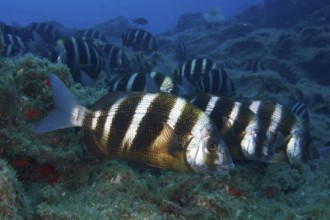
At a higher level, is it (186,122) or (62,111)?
(186,122)

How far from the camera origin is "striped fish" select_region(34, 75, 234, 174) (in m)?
2.64

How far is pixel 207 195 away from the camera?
356 centimetres

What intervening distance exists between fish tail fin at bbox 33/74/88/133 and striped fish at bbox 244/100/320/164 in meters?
2.14

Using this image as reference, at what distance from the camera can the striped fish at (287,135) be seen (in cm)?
379

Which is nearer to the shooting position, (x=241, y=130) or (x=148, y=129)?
(x=148, y=129)

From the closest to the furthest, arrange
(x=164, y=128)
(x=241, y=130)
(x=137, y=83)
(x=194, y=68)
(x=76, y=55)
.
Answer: (x=164, y=128), (x=241, y=130), (x=137, y=83), (x=76, y=55), (x=194, y=68)

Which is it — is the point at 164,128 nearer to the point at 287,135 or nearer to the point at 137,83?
the point at 287,135

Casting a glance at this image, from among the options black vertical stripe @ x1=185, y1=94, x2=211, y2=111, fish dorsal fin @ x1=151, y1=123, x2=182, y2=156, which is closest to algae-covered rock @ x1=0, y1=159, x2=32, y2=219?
fish dorsal fin @ x1=151, y1=123, x2=182, y2=156

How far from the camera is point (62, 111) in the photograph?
2.73 m

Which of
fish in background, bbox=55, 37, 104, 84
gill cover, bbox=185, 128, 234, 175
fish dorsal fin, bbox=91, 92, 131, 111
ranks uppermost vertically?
fish dorsal fin, bbox=91, 92, 131, 111

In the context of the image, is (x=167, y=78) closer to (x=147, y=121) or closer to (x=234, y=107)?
(x=234, y=107)

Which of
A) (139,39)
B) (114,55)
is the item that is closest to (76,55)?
(114,55)

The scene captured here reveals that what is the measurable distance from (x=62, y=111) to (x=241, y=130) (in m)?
1.78

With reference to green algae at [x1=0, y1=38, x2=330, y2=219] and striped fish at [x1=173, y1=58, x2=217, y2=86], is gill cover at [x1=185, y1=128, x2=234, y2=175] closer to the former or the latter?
green algae at [x1=0, y1=38, x2=330, y2=219]
